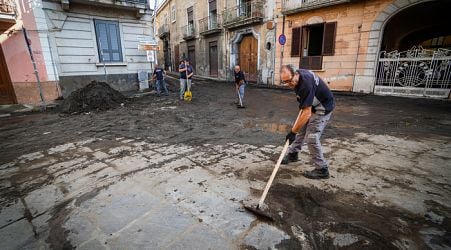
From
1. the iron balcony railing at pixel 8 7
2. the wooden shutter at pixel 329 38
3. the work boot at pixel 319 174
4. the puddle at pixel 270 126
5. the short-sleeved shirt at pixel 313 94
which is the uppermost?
the iron balcony railing at pixel 8 7

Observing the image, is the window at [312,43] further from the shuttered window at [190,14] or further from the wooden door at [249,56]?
the shuttered window at [190,14]

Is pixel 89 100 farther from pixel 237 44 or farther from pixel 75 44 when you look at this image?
pixel 237 44

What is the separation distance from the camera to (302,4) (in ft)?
39.8

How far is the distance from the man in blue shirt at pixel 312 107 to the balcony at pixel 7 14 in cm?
1034

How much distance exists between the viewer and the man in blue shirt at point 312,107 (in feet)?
8.88

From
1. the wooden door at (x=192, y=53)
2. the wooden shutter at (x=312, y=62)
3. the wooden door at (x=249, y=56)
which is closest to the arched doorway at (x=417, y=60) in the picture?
the wooden shutter at (x=312, y=62)

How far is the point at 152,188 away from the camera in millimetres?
2838

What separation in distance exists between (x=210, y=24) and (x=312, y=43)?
31.7ft

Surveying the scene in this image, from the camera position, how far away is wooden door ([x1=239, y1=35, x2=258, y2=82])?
631 inches

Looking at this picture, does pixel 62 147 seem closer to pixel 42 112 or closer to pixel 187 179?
pixel 187 179

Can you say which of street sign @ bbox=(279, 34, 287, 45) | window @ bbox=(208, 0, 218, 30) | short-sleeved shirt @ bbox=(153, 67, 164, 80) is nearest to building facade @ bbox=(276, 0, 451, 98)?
street sign @ bbox=(279, 34, 287, 45)

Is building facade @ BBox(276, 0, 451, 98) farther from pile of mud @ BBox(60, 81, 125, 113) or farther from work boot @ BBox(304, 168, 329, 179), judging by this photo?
pile of mud @ BBox(60, 81, 125, 113)

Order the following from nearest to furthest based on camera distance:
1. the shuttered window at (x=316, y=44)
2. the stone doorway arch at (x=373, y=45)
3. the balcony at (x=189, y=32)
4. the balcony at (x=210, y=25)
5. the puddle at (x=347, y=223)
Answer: the puddle at (x=347, y=223), the stone doorway arch at (x=373, y=45), the shuttered window at (x=316, y=44), the balcony at (x=210, y=25), the balcony at (x=189, y=32)

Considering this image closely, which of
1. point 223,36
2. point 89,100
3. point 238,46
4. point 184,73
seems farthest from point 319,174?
point 223,36
